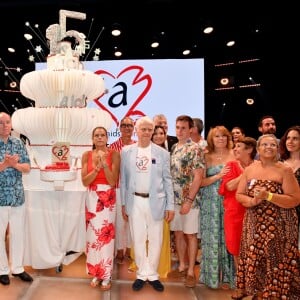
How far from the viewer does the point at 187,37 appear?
7812 millimetres

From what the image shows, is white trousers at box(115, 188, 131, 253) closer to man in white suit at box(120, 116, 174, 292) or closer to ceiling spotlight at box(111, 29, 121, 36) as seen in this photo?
man in white suit at box(120, 116, 174, 292)

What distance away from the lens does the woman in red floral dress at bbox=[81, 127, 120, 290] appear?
3.30 meters

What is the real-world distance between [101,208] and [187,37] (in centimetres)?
547

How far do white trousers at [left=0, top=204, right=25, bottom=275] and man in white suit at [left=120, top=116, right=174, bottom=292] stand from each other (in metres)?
1.00

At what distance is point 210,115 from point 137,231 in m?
7.04

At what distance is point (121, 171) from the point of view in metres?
3.37

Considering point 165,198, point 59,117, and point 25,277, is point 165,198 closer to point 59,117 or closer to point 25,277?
point 59,117

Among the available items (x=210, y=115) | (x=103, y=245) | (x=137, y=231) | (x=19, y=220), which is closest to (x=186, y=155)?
(x=137, y=231)

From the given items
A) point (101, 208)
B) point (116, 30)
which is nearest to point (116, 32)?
point (116, 30)

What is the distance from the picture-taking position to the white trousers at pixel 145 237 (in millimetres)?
3248

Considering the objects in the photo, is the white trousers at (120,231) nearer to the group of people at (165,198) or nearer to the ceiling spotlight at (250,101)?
the group of people at (165,198)

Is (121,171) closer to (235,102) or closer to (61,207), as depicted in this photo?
(61,207)

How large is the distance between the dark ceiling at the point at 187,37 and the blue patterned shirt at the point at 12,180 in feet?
7.23

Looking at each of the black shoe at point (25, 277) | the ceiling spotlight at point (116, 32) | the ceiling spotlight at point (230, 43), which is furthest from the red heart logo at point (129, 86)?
the black shoe at point (25, 277)
